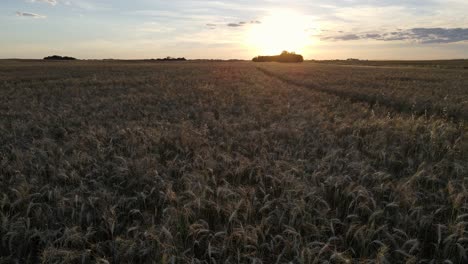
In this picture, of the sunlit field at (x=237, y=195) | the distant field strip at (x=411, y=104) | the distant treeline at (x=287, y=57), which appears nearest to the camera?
the sunlit field at (x=237, y=195)

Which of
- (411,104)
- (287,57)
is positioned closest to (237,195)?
(411,104)

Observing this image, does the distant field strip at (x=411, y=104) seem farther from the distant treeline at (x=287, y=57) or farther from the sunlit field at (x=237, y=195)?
the distant treeline at (x=287, y=57)

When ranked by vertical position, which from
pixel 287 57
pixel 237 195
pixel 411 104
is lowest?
pixel 237 195

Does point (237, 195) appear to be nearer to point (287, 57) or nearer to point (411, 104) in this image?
point (411, 104)

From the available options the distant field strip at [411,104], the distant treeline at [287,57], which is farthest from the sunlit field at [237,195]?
the distant treeline at [287,57]

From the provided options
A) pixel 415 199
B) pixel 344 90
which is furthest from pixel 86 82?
pixel 415 199

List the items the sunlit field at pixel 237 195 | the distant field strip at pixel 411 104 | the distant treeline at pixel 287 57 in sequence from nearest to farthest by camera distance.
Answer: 1. the sunlit field at pixel 237 195
2. the distant field strip at pixel 411 104
3. the distant treeline at pixel 287 57

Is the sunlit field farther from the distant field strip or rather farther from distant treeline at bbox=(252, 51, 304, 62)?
distant treeline at bbox=(252, 51, 304, 62)

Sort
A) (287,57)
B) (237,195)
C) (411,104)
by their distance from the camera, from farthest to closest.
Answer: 1. (287,57)
2. (411,104)
3. (237,195)

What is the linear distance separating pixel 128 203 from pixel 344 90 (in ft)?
52.6

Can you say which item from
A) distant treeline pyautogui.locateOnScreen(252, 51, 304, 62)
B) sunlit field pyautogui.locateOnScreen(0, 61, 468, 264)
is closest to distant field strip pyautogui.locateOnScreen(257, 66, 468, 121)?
sunlit field pyautogui.locateOnScreen(0, 61, 468, 264)

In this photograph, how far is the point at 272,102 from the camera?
13.6 m

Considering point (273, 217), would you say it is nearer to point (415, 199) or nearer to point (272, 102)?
point (415, 199)

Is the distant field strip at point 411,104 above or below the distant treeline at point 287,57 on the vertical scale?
below
